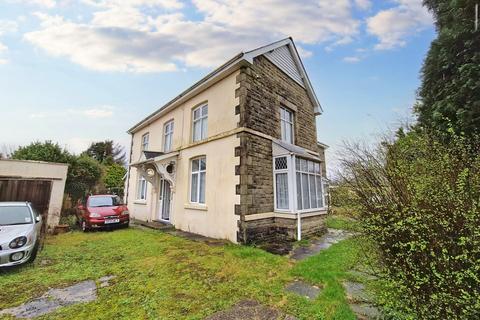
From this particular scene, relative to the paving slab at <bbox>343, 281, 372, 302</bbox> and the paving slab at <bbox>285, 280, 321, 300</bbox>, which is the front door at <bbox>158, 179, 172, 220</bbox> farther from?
the paving slab at <bbox>343, 281, 372, 302</bbox>

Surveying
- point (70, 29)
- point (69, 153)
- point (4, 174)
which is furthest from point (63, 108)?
point (70, 29)

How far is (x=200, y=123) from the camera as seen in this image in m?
10.3

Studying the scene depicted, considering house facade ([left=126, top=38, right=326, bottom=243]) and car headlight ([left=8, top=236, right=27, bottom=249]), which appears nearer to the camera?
car headlight ([left=8, top=236, right=27, bottom=249])

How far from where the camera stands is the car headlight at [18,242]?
4930 millimetres

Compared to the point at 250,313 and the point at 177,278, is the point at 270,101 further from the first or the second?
the point at 250,313

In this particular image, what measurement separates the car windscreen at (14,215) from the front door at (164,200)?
6318 mm

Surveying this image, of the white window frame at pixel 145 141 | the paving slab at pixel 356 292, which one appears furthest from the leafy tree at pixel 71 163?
the paving slab at pixel 356 292

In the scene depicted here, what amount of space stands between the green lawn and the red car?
89.3 inches

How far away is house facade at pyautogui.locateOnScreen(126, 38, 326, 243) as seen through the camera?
7.93 meters

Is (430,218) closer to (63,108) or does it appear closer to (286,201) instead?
(286,201)

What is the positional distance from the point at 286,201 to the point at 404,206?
6.02m

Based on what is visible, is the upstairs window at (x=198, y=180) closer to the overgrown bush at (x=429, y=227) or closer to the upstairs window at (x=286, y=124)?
the upstairs window at (x=286, y=124)

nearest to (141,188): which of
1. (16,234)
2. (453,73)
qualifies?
(16,234)

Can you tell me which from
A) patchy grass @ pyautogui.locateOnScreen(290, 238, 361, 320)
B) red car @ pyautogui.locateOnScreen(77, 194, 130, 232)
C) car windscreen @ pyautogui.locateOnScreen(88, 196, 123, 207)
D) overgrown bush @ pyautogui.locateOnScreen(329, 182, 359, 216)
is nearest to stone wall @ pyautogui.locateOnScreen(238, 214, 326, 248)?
patchy grass @ pyautogui.locateOnScreen(290, 238, 361, 320)
